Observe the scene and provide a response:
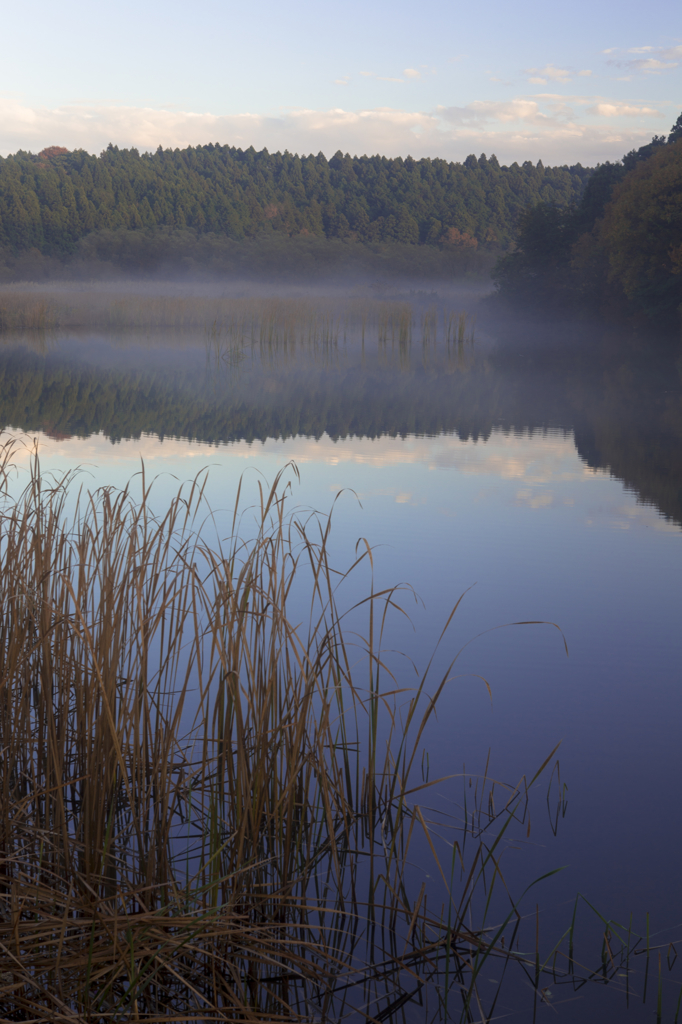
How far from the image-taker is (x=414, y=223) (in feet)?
236

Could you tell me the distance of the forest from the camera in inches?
2346

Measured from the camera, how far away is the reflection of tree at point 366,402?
28.3 feet

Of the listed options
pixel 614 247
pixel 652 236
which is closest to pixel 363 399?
pixel 652 236

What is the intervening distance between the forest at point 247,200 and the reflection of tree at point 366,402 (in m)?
47.7

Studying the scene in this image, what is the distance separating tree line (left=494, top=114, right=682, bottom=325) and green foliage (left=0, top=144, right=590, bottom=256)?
32436 mm

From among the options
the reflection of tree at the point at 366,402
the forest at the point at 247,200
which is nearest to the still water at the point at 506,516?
the reflection of tree at the point at 366,402

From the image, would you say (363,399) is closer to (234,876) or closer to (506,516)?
(506,516)

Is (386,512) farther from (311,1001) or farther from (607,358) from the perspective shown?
(607,358)

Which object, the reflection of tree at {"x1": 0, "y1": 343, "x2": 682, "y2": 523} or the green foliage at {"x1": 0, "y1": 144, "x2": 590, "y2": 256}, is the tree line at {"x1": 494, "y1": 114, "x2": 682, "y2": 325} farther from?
the green foliage at {"x1": 0, "y1": 144, "x2": 590, "y2": 256}

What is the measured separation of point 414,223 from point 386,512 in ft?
231

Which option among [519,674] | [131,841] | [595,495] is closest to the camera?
[131,841]

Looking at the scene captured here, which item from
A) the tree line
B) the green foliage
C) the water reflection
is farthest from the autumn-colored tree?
the green foliage

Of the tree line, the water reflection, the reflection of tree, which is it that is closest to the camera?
the water reflection

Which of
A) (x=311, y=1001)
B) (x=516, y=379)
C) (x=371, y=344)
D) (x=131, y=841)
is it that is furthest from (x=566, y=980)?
(x=371, y=344)
